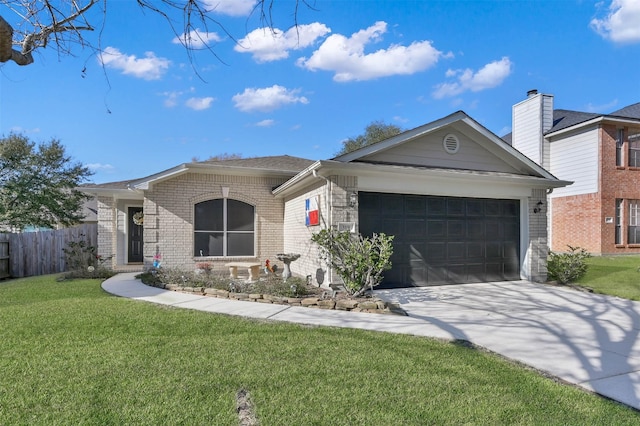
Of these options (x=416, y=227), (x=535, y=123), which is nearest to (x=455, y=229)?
(x=416, y=227)

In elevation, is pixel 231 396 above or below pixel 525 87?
below

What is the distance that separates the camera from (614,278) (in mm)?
9812

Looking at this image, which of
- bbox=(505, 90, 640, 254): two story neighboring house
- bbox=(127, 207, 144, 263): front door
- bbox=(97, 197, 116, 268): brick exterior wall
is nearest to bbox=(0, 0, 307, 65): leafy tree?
bbox=(97, 197, 116, 268): brick exterior wall

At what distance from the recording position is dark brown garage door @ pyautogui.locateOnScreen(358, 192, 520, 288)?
853 cm

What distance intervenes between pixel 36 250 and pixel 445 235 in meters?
14.5

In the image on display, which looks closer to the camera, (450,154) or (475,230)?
(450,154)

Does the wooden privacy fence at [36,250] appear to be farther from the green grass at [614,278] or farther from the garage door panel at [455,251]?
the green grass at [614,278]

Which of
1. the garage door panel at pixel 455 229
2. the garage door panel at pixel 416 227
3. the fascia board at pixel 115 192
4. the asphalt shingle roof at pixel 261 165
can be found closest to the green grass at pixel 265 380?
the garage door panel at pixel 416 227

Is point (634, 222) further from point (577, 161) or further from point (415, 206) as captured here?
point (415, 206)

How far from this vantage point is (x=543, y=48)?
1157cm

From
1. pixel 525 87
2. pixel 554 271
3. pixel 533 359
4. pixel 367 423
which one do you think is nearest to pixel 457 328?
pixel 533 359

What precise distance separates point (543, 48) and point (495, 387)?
12114mm

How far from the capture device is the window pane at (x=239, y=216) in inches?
440

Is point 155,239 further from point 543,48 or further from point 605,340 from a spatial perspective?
point 543,48
